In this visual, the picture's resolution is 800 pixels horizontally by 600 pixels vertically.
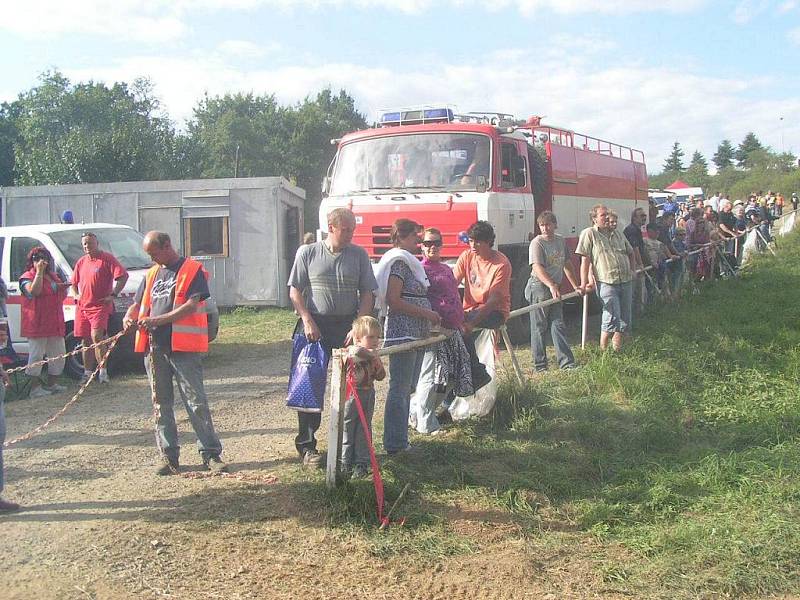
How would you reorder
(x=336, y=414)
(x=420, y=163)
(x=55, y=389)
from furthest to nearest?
(x=420, y=163) → (x=55, y=389) → (x=336, y=414)

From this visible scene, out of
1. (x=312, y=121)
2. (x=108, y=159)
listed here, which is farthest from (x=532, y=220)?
(x=312, y=121)

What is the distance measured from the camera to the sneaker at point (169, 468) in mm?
5787

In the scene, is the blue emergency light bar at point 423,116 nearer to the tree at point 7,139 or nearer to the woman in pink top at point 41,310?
the woman in pink top at point 41,310

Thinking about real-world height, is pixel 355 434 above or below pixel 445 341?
below

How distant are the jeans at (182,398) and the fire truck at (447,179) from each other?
489 centimetres

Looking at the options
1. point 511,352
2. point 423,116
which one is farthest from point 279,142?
point 511,352

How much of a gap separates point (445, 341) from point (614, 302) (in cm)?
344

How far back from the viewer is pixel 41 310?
8.96 metres

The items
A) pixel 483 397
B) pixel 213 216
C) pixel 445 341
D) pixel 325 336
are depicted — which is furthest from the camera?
pixel 213 216

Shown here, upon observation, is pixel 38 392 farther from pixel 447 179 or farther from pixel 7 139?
pixel 7 139

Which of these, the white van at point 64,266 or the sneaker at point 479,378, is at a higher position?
the white van at point 64,266

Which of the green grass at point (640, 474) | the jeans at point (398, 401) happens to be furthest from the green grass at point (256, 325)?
the jeans at point (398, 401)

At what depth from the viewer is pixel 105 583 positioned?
4082 mm

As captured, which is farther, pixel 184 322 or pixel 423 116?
pixel 423 116
